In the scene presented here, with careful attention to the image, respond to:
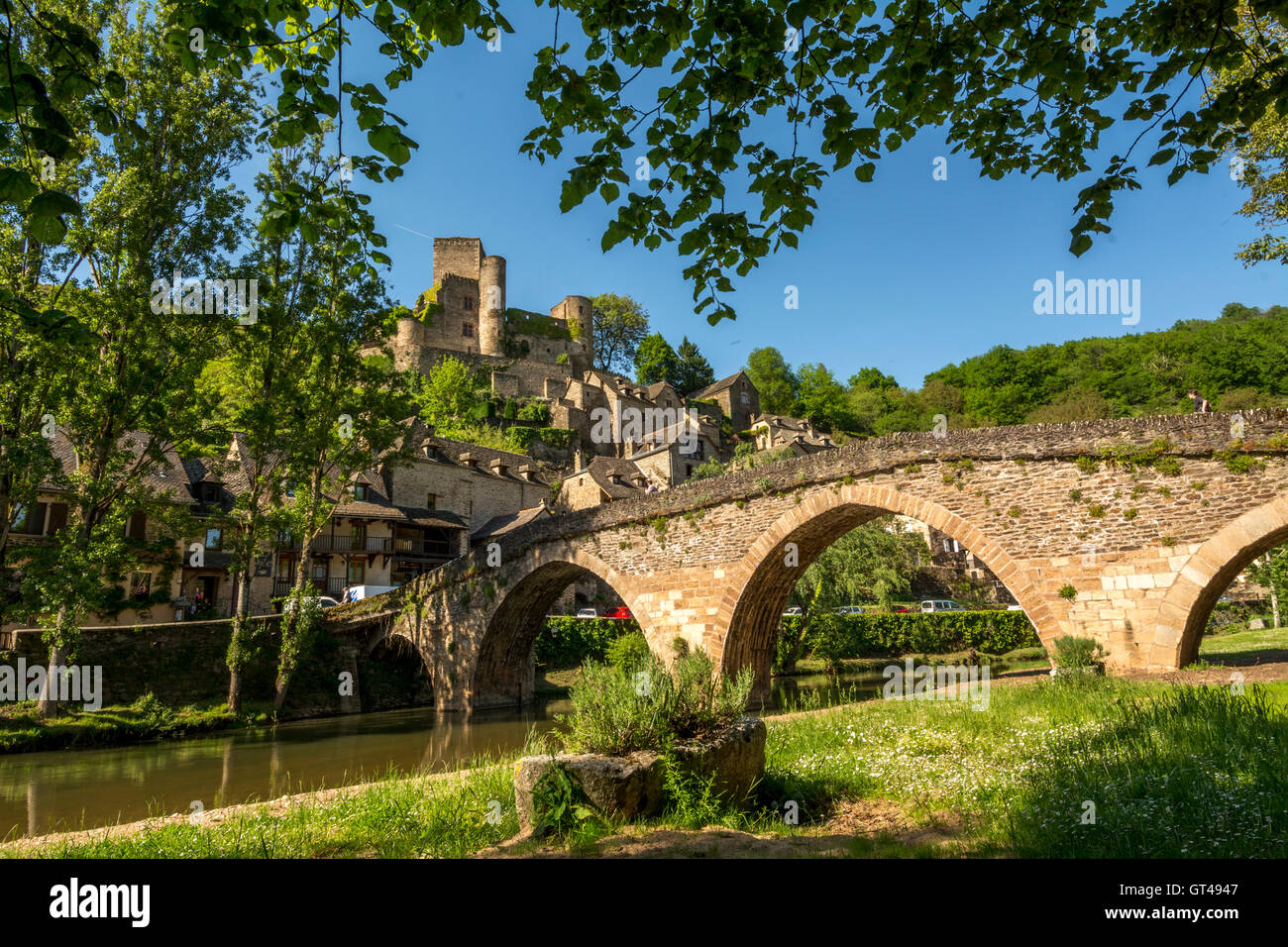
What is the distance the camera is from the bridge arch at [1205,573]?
406 inches

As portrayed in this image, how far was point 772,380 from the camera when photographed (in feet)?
253

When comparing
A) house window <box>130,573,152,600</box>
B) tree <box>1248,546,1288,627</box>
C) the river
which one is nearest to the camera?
the river

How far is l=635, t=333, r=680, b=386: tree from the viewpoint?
73.8 m

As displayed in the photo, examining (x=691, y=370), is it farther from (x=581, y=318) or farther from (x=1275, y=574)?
(x=1275, y=574)

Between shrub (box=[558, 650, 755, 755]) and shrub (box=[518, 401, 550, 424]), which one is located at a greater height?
shrub (box=[518, 401, 550, 424])

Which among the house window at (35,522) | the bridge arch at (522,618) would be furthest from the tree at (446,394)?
the bridge arch at (522,618)

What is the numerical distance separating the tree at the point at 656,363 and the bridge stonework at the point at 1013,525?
55.0 m

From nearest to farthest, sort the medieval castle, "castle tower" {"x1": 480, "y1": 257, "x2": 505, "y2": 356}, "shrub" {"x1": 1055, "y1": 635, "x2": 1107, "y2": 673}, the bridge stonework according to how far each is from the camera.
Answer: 1. the bridge stonework
2. "shrub" {"x1": 1055, "y1": 635, "x2": 1107, "y2": 673}
3. the medieval castle
4. "castle tower" {"x1": 480, "y1": 257, "x2": 505, "y2": 356}

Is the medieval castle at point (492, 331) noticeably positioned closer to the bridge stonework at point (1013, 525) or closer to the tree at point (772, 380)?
the tree at point (772, 380)

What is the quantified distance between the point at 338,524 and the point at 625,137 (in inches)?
1155

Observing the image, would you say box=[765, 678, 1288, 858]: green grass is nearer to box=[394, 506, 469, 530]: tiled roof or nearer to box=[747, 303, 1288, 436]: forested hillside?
box=[394, 506, 469, 530]: tiled roof

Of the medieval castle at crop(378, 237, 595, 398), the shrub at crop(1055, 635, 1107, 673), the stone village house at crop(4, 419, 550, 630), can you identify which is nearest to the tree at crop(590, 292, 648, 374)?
the medieval castle at crop(378, 237, 595, 398)

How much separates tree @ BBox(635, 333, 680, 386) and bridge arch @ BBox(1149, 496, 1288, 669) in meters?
63.2

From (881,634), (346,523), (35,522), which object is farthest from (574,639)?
(35,522)
